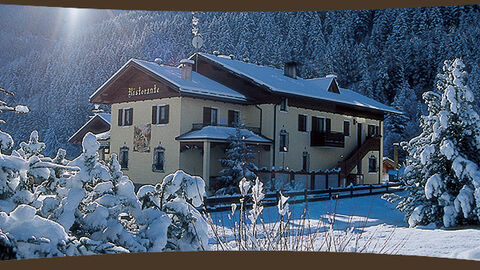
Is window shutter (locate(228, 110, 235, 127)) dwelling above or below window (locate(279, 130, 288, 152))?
above

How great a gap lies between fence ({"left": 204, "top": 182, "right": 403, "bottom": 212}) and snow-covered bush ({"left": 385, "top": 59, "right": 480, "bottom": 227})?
1.24 feet

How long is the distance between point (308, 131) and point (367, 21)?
301 centimetres

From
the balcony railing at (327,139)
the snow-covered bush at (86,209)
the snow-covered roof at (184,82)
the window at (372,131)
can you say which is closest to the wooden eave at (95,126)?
the snow-covered roof at (184,82)

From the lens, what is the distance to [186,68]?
1072 centimetres

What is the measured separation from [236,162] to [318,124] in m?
2.10

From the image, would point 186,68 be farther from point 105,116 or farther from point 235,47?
point 105,116

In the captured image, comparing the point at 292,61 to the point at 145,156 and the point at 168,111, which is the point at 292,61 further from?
the point at 145,156

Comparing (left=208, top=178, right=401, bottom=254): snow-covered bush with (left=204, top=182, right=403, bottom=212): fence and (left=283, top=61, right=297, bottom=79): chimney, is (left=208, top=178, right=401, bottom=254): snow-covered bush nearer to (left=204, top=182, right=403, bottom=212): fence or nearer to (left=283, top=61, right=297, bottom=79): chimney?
(left=204, top=182, right=403, bottom=212): fence

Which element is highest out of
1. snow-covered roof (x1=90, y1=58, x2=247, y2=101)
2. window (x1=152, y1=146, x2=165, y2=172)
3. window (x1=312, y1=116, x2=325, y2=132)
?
snow-covered roof (x1=90, y1=58, x2=247, y2=101)

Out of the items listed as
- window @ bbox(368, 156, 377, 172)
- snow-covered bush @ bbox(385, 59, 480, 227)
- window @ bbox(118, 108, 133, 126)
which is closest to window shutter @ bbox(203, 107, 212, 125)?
window @ bbox(118, 108, 133, 126)

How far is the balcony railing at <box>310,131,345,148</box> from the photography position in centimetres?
1042

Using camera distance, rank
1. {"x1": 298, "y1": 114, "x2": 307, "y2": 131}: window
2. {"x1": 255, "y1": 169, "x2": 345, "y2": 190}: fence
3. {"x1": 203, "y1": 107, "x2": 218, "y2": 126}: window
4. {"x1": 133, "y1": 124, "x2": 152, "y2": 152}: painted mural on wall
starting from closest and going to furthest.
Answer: {"x1": 255, "y1": 169, "x2": 345, "y2": 190}: fence
{"x1": 133, "y1": 124, "x2": 152, "y2": 152}: painted mural on wall
{"x1": 203, "y1": 107, "x2": 218, "y2": 126}: window
{"x1": 298, "y1": 114, "x2": 307, "y2": 131}: window

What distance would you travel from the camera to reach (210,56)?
421 inches

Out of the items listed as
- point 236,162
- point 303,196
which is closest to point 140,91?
point 236,162
